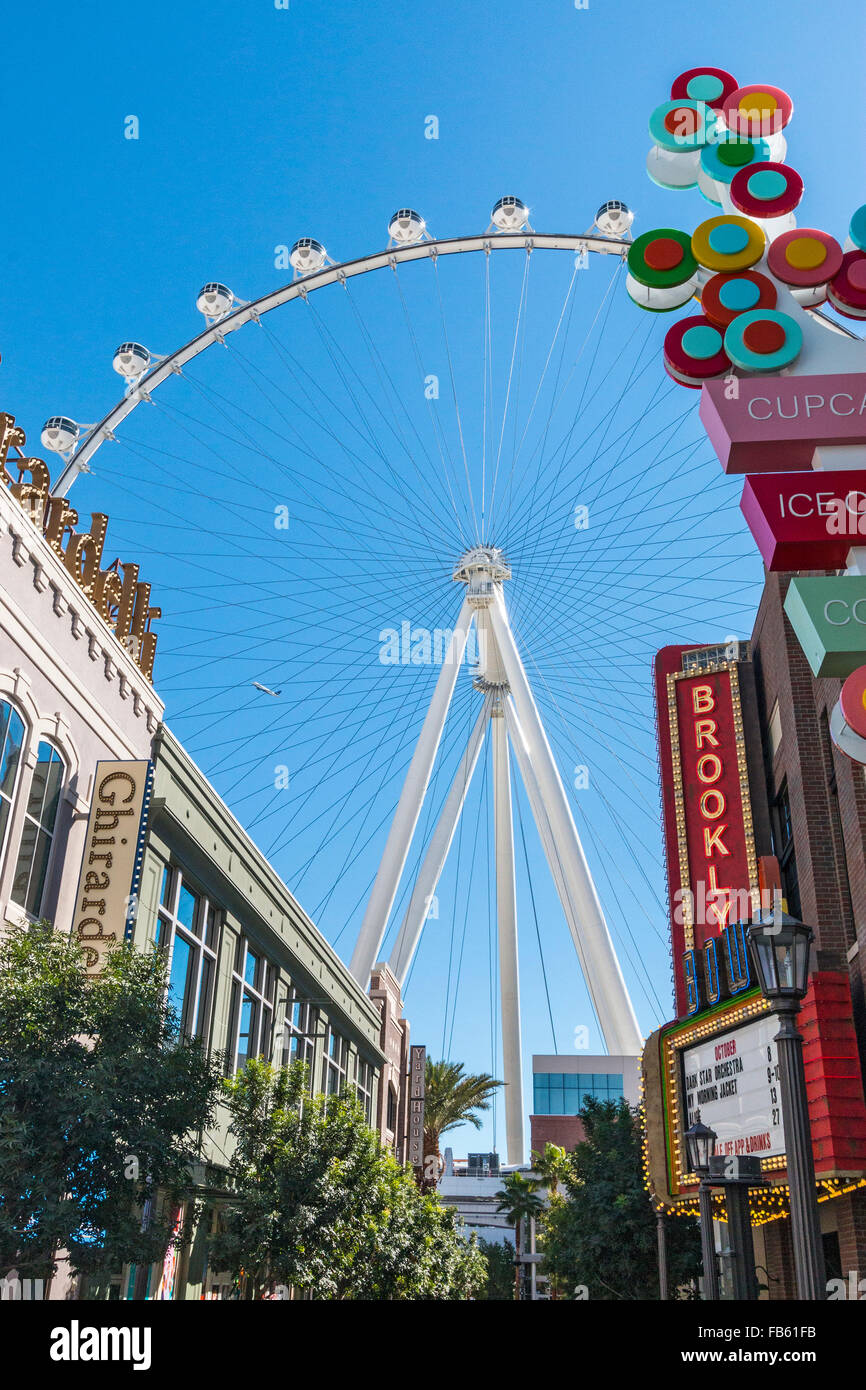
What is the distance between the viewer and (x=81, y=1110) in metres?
15.2

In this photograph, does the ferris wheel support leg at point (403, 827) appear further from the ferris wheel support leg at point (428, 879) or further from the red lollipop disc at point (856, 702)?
the red lollipop disc at point (856, 702)

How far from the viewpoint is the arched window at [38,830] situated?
61.5 ft

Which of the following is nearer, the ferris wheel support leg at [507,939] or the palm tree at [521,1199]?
the ferris wheel support leg at [507,939]

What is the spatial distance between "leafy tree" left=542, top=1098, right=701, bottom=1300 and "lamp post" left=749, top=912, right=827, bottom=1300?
25777 mm

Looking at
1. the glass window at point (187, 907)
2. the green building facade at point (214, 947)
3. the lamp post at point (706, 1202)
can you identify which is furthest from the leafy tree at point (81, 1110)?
the glass window at point (187, 907)

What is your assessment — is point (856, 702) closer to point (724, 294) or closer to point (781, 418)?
point (781, 418)

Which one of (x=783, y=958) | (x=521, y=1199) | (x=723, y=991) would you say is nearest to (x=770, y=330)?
(x=783, y=958)

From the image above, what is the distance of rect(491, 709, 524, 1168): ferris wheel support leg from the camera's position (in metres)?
58.6

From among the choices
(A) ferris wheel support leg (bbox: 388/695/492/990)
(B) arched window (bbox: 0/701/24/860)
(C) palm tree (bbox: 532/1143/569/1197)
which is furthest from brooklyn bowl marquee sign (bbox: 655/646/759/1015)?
(C) palm tree (bbox: 532/1143/569/1197)

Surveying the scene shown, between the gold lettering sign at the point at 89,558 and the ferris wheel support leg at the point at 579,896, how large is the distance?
2157 cm

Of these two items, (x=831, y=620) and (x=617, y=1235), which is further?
(x=617, y=1235)

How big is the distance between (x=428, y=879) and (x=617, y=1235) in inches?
782

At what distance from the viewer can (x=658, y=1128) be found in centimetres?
2750
